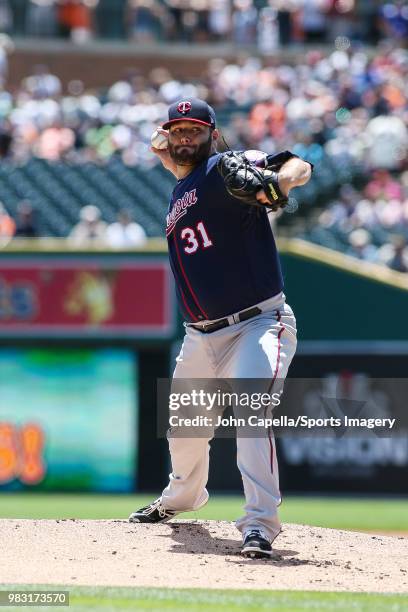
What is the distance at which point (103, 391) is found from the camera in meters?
14.1

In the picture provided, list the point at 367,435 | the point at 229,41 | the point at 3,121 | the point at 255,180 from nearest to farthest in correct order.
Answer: the point at 255,180, the point at 367,435, the point at 3,121, the point at 229,41

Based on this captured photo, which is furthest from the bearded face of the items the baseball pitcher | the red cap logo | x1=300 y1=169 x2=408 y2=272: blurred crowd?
x1=300 y1=169 x2=408 y2=272: blurred crowd

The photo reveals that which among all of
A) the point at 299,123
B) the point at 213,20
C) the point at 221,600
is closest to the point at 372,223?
the point at 299,123

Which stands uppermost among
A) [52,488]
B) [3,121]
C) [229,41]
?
[229,41]

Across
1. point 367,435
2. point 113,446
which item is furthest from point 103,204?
point 367,435

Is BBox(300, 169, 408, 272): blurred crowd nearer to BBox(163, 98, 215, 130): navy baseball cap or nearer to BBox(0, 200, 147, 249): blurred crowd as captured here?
BBox(0, 200, 147, 249): blurred crowd

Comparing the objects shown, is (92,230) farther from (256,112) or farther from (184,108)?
(184,108)

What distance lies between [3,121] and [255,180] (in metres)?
13.0

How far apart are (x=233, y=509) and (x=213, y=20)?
14.3 metres

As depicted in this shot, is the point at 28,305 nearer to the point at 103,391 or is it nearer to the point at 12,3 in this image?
the point at 103,391

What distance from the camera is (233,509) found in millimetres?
11852

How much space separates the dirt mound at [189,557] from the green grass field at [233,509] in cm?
349

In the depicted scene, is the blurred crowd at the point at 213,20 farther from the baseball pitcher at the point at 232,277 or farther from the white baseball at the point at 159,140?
the baseball pitcher at the point at 232,277

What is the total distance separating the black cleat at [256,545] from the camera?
5.87 metres
